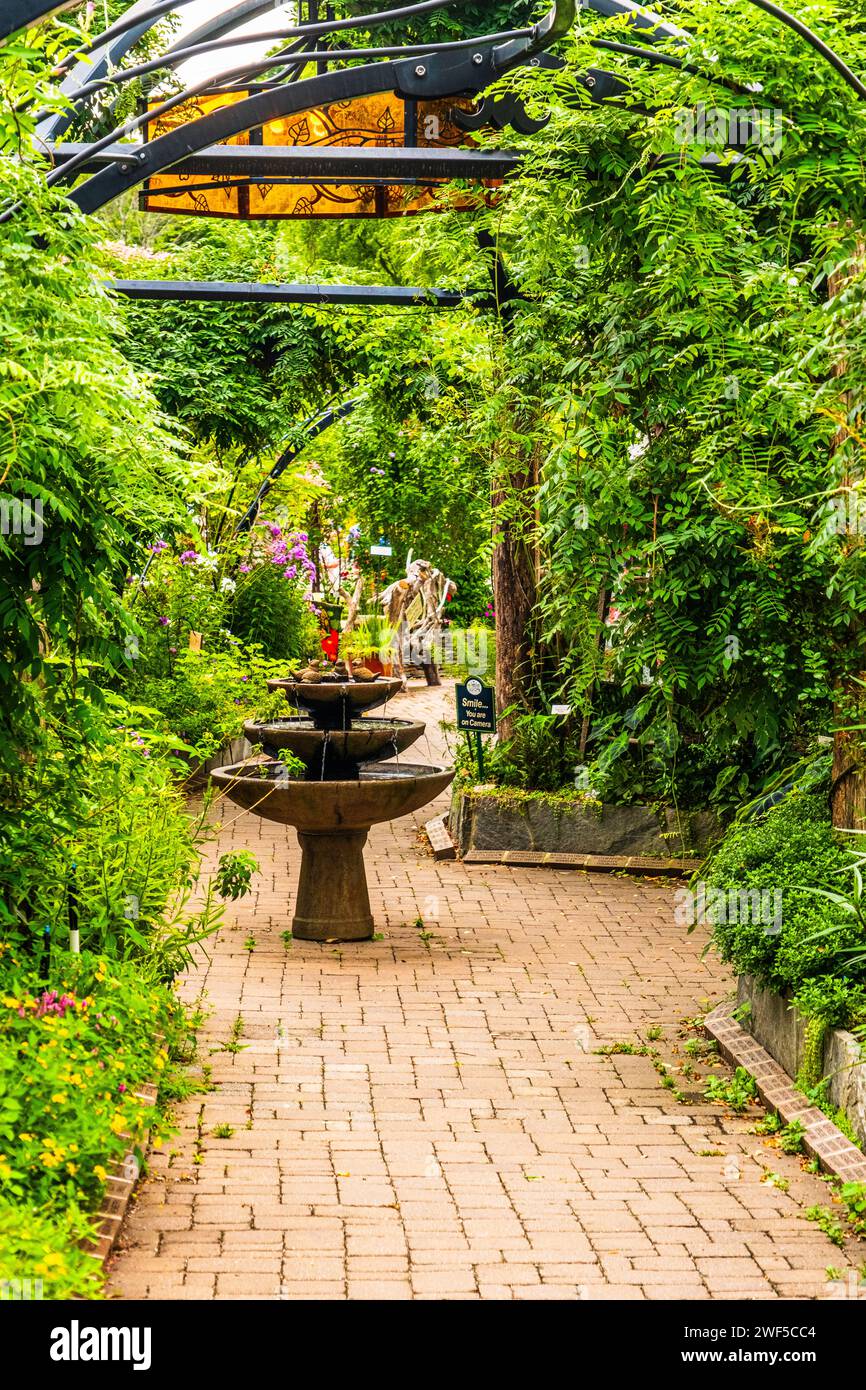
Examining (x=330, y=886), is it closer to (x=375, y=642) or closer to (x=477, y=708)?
(x=477, y=708)

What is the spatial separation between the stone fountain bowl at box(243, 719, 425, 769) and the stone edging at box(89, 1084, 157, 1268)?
3702mm

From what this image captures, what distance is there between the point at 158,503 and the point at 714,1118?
3.04 metres

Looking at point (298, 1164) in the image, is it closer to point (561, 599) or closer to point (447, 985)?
point (447, 985)

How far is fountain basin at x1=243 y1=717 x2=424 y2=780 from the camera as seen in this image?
8.92 meters

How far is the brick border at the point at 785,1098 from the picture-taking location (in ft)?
17.2

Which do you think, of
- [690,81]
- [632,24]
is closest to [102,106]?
[632,24]

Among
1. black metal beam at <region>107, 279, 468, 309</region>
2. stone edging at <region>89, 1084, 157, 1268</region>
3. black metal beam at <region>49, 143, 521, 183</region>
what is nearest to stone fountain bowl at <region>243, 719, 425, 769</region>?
black metal beam at <region>49, 143, 521, 183</region>

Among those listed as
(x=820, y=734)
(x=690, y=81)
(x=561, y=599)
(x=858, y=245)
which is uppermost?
(x=690, y=81)

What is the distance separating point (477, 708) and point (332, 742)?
2920mm

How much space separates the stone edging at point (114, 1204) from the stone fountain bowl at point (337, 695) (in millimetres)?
4801

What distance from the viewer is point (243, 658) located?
46.3 feet

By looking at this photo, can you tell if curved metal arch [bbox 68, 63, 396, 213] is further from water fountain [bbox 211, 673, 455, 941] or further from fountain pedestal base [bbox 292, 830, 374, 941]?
fountain pedestal base [bbox 292, 830, 374, 941]

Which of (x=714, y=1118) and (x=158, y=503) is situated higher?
(x=158, y=503)

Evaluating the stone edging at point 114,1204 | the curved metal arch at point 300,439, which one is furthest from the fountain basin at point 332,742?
the curved metal arch at point 300,439
